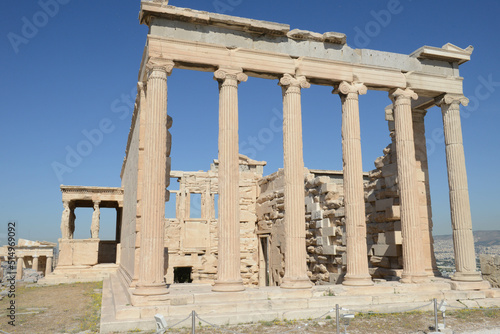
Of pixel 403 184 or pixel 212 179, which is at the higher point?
pixel 212 179

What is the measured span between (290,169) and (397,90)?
16.8ft

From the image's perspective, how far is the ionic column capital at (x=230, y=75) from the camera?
42.0 ft

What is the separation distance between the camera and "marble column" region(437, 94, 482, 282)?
14469 mm

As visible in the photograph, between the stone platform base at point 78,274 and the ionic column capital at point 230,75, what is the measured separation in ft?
52.8

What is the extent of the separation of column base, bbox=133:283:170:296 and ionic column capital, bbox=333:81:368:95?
855 cm

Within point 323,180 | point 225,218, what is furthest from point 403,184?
point 225,218

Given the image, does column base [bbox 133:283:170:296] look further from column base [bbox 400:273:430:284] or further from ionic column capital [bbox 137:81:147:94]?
column base [bbox 400:273:430:284]

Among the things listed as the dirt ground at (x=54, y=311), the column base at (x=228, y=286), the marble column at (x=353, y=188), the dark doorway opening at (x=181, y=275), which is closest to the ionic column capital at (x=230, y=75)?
the marble column at (x=353, y=188)

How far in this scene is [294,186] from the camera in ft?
42.9

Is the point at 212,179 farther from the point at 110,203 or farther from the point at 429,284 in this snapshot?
the point at 429,284

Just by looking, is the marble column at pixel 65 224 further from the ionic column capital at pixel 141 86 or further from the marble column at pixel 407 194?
the marble column at pixel 407 194

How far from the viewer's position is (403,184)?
1437 cm

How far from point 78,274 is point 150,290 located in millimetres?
15100

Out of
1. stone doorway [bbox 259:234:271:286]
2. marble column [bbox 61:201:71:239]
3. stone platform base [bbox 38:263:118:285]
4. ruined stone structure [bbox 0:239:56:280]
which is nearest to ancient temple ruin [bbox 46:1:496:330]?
stone doorway [bbox 259:234:271:286]
